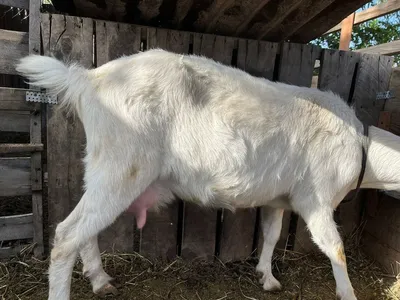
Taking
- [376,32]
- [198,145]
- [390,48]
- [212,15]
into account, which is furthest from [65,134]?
[376,32]

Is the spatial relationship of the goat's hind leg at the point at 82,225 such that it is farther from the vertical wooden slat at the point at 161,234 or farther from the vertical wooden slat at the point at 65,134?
the vertical wooden slat at the point at 161,234

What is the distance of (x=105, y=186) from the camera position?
6.73ft

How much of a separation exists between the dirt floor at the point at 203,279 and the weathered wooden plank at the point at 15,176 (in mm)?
586

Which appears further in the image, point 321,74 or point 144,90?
point 321,74

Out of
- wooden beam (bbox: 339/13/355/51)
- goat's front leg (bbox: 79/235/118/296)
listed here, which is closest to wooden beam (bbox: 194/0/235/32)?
goat's front leg (bbox: 79/235/118/296)

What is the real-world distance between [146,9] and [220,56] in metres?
0.73

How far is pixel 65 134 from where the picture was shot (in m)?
2.63

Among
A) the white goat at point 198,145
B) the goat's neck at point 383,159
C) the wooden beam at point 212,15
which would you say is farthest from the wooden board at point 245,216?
the goat's neck at point 383,159

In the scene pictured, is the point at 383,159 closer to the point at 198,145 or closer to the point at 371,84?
the point at 371,84

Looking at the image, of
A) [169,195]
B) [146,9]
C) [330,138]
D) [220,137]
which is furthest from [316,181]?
[146,9]

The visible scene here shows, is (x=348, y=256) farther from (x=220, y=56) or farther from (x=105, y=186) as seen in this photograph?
(x=105, y=186)

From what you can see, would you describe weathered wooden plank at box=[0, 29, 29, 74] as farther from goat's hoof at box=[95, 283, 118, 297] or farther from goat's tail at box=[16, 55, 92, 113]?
goat's hoof at box=[95, 283, 118, 297]

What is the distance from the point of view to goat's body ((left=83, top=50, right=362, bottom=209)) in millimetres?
2098

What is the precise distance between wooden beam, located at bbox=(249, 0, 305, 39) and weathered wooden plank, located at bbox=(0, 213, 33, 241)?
2613 millimetres
